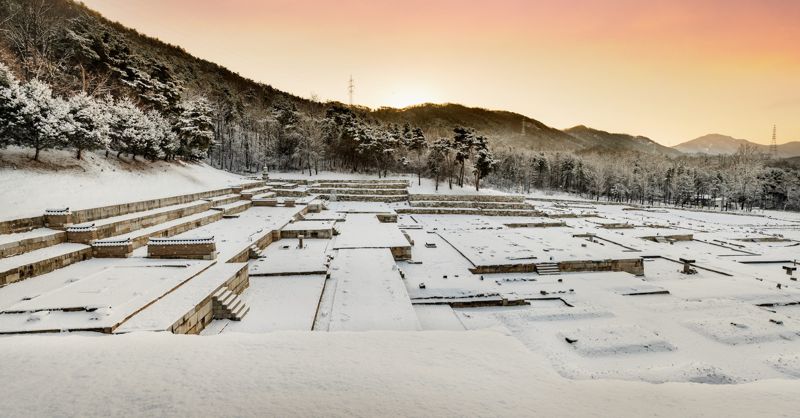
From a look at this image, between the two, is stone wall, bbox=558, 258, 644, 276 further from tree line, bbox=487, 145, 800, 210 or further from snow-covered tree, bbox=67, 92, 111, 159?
tree line, bbox=487, 145, 800, 210

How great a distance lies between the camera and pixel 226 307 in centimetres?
789

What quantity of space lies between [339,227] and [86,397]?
16.0 metres

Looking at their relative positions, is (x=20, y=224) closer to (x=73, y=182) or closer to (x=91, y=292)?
(x=91, y=292)

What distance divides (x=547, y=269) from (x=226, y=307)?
527 inches

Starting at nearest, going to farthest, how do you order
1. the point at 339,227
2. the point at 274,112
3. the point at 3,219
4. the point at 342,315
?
the point at 342,315
the point at 3,219
the point at 339,227
the point at 274,112

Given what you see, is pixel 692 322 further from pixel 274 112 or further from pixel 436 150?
pixel 274 112

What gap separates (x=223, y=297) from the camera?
26.1ft

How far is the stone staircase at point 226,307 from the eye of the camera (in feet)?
25.8

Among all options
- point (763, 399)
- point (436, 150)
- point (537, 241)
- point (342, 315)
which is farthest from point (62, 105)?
point (436, 150)

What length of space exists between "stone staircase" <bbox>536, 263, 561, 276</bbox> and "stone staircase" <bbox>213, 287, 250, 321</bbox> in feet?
41.3

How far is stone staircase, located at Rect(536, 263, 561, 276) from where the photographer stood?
15.5m

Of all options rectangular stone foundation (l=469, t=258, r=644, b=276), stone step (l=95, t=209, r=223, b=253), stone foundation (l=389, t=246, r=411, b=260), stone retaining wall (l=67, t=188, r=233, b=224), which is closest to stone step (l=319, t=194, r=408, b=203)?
stone retaining wall (l=67, t=188, r=233, b=224)

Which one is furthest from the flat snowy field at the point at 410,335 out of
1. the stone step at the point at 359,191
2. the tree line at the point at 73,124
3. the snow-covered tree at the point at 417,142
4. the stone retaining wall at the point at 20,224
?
the snow-covered tree at the point at 417,142

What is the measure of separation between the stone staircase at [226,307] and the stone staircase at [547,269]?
1257 centimetres
